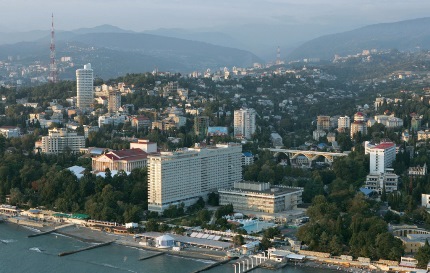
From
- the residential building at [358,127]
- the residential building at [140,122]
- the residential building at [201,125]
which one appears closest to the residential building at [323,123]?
the residential building at [358,127]

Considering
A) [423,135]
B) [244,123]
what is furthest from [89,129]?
[423,135]

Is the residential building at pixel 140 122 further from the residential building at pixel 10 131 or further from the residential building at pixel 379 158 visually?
the residential building at pixel 379 158

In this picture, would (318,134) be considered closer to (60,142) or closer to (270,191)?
(60,142)

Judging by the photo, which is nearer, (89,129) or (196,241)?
(196,241)

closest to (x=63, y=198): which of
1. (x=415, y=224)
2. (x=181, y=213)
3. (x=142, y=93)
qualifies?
(x=181, y=213)

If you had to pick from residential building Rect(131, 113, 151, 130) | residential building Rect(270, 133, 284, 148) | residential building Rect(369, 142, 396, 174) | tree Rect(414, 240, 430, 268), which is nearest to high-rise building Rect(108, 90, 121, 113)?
residential building Rect(131, 113, 151, 130)
